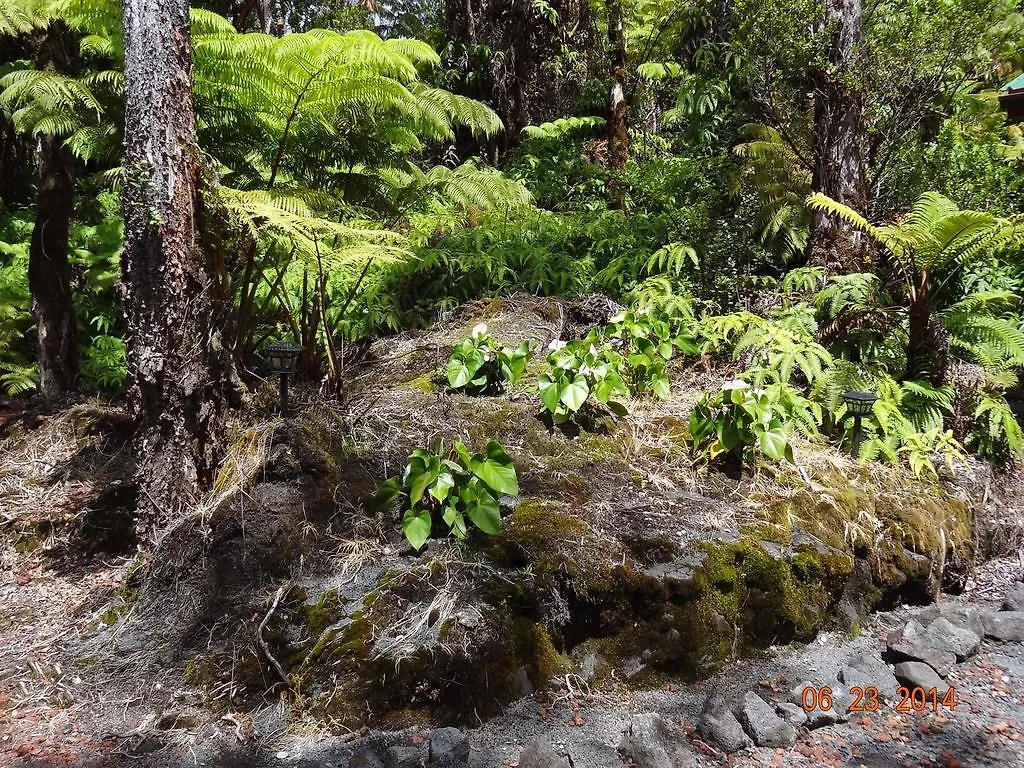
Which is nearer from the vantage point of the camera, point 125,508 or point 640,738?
point 640,738

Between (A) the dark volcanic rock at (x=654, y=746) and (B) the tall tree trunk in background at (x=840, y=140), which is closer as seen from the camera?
(A) the dark volcanic rock at (x=654, y=746)

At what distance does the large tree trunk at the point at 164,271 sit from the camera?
2611mm

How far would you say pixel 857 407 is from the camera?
3.21 meters

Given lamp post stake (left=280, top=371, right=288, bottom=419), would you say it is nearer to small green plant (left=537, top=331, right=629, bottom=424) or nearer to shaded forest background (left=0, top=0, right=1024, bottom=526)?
shaded forest background (left=0, top=0, right=1024, bottom=526)

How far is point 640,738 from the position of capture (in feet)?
6.79

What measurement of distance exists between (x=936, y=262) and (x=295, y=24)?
43.6 feet

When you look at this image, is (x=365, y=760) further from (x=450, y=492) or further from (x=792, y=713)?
(x=792, y=713)

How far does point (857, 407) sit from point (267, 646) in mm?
2973

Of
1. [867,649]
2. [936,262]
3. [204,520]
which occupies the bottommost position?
[867,649]

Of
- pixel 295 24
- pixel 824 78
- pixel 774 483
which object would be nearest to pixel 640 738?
pixel 774 483

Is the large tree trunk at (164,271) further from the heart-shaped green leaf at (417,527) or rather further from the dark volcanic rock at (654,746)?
the dark volcanic rock at (654,746)

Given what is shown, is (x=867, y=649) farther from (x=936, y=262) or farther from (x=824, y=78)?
(x=824, y=78)

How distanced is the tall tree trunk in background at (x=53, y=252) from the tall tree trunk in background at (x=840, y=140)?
5.41 metres

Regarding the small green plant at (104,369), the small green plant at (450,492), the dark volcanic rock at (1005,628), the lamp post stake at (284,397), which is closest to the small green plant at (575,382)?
the small green plant at (450,492)
